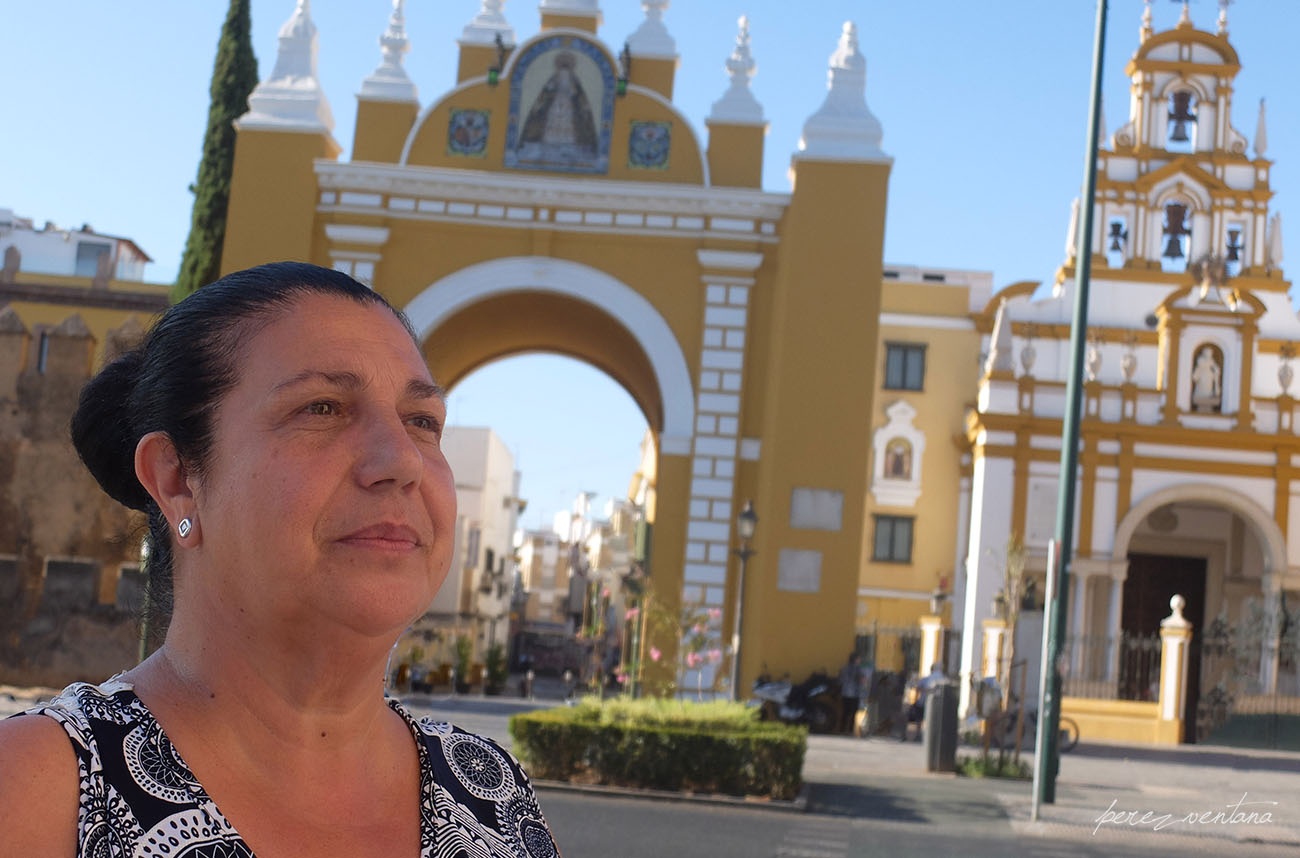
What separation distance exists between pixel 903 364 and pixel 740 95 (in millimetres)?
14729

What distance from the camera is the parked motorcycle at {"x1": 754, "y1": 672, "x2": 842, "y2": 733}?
56.5 ft

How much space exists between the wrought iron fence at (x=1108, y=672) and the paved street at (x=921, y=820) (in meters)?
9.16

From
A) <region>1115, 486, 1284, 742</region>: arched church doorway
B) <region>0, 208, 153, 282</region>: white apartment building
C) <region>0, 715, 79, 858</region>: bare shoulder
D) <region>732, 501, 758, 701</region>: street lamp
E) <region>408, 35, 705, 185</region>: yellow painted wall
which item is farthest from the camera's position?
<region>0, 208, 153, 282</region>: white apartment building

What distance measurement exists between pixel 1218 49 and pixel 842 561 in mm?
17759

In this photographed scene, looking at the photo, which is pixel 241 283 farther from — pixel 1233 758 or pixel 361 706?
pixel 1233 758

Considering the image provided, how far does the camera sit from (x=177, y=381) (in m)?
1.67

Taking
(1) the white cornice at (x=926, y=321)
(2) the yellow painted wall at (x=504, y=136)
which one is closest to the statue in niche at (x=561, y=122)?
(2) the yellow painted wall at (x=504, y=136)

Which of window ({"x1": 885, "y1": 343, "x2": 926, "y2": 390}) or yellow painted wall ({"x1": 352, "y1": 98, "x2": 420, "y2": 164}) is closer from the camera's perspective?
yellow painted wall ({"x1": 352, "y1": 98, "x2": 420, "y2": 164})

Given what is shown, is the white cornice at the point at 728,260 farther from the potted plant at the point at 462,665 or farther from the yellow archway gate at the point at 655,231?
the potted plant at the point at 462,665

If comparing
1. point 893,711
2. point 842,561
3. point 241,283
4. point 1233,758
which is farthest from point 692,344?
point 241,283

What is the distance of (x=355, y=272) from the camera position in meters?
18.4

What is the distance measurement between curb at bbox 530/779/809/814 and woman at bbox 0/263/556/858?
10.00 meters

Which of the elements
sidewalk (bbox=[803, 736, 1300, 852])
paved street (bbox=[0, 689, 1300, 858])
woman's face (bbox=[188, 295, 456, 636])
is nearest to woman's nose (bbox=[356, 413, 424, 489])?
A: woman's face (bbox=[188, 295, 456, 636])

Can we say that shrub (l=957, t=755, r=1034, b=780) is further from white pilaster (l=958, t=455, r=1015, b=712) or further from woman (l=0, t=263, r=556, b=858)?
woman (l=0, t=263, r=556, b=858)
